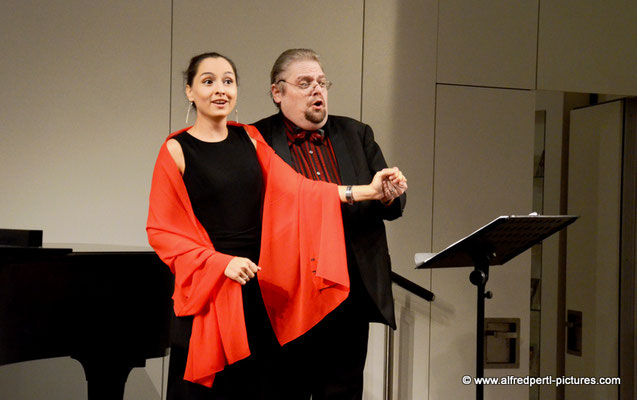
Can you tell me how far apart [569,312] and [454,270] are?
125 cm

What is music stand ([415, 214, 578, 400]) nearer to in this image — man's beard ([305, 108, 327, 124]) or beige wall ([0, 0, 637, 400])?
man's beard ([305, 108, 327, 124])

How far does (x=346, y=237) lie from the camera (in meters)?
2.47

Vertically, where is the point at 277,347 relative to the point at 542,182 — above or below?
below

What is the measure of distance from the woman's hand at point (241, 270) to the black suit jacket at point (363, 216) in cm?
49

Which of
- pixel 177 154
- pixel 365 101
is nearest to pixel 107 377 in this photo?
pixel 177 154

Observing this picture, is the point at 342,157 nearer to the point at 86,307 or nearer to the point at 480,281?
the point at 480,281

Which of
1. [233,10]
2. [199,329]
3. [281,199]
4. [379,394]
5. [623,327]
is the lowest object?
[379,394]

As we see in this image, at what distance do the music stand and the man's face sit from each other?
0.64 metres

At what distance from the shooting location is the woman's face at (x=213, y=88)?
89.7 inches

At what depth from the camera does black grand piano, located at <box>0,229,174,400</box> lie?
238cm

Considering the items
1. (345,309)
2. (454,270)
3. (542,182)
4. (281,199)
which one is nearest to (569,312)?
(542,182)

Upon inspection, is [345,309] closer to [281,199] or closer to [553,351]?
[281,199]

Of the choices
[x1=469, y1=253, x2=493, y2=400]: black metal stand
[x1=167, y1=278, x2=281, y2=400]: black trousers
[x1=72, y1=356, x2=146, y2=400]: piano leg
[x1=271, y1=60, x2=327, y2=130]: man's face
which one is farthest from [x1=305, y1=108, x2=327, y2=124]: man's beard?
[x1=72, y1=356, x2=146, y2=400]: piano leg

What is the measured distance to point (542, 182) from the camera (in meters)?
5.01
